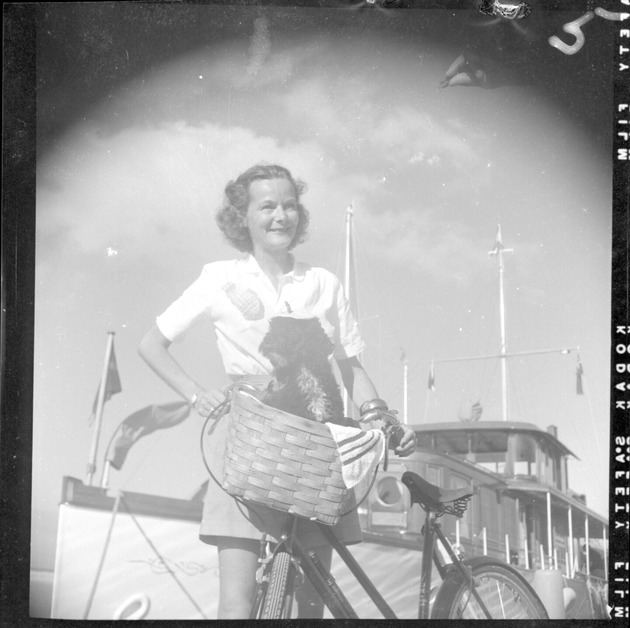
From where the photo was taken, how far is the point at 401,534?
10.4 ft

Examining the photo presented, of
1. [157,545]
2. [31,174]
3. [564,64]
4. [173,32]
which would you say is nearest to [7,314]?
[31,174]

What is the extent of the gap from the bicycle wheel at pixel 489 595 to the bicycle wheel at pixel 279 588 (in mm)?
572

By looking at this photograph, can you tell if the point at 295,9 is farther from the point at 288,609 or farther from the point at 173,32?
the point at 288,609

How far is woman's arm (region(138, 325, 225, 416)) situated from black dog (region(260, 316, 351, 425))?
0.23 m

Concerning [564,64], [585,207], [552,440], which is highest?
[564,64]

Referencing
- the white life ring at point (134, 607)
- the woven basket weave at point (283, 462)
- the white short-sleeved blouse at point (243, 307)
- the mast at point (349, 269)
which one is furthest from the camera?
the mast at point (349, 269)

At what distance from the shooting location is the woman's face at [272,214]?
317 cm

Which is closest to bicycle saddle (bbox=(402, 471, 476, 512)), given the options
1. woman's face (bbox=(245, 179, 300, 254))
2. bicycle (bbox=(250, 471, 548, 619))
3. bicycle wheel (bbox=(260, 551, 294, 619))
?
bicycle (bbox=(250, 471, 548, 619))

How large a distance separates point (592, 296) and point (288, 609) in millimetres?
1688

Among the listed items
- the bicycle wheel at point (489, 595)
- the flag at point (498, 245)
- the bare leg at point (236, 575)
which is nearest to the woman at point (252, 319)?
the bare leg at point (236, 575)

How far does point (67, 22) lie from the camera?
10.3 ft

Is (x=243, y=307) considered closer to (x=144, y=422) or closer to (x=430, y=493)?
(x=144, y=422)

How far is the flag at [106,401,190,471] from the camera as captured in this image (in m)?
3.06

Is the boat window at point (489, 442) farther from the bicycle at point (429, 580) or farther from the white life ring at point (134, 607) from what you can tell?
the white life ring at point (134, 607)
